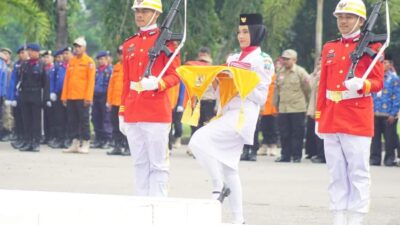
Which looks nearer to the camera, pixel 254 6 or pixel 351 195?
pixel 351 195

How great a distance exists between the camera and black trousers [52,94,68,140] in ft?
79.5

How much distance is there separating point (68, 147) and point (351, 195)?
13.9m

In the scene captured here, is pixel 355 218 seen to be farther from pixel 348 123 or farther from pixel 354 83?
pixel 354 83

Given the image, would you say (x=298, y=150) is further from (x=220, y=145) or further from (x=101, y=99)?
(x=220, y=145)

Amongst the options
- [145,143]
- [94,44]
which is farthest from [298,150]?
[94,44]

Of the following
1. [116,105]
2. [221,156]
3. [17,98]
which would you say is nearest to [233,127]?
[221,156]

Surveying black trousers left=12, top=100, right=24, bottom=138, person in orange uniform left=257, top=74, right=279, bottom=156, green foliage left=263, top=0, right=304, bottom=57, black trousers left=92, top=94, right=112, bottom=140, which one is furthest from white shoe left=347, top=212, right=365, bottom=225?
green foliage left=263, top=0, right=304, bottom=57

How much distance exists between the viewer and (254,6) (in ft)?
105

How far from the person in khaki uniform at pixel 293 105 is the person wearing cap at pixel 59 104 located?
4932mm

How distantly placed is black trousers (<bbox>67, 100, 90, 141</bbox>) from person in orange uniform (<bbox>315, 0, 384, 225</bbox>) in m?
11.5

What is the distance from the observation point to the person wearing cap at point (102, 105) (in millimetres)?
24391

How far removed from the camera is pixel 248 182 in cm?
1647

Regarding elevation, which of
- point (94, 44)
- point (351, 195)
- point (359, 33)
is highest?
point (359, 33)

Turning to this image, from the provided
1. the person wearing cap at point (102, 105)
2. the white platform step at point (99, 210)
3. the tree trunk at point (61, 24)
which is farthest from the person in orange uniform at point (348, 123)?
the tree trunk at point (61, 24)
